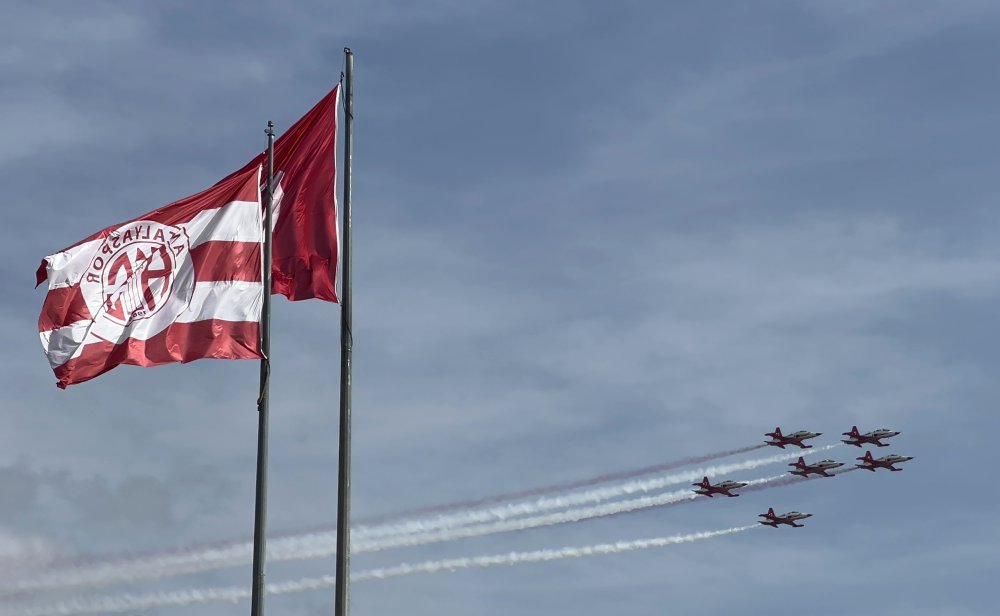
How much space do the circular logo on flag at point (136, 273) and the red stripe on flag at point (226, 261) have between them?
0.42 metres

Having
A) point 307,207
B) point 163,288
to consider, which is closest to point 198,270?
point 163,288

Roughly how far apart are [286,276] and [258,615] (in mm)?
9544

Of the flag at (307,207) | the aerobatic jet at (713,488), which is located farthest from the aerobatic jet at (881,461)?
the flag at (307,207)

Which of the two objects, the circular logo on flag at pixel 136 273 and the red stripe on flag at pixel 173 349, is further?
the circular logo on flag at pixel 136 273

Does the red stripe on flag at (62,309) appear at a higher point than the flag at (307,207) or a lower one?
lower

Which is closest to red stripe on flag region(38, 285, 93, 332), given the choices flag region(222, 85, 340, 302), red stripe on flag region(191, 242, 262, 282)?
red stripe on flag region(191, 242, 262, 282)

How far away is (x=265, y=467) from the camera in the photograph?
4256 cm

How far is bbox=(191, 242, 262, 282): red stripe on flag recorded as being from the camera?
150ft

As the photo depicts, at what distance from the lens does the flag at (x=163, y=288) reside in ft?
148

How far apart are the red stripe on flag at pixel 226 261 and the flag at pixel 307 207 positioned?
555 millimetres

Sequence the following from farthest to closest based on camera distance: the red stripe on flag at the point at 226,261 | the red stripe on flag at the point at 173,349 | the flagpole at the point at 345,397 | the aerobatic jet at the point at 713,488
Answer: the aerobatic jet at the point at 713,488 → the red stripe on flag at the point at 226,261 → the red stripe on flag at the point at 173,349 → the flagpole at the point at 345,397

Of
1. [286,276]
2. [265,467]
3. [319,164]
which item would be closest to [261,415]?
[265,467]

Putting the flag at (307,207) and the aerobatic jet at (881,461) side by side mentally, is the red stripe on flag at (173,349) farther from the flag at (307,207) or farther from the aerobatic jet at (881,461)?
the aerobatic jet at (881,461)

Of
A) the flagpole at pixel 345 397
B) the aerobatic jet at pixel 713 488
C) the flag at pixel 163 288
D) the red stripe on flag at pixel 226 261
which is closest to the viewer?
the flagpole at pixel 345 397
